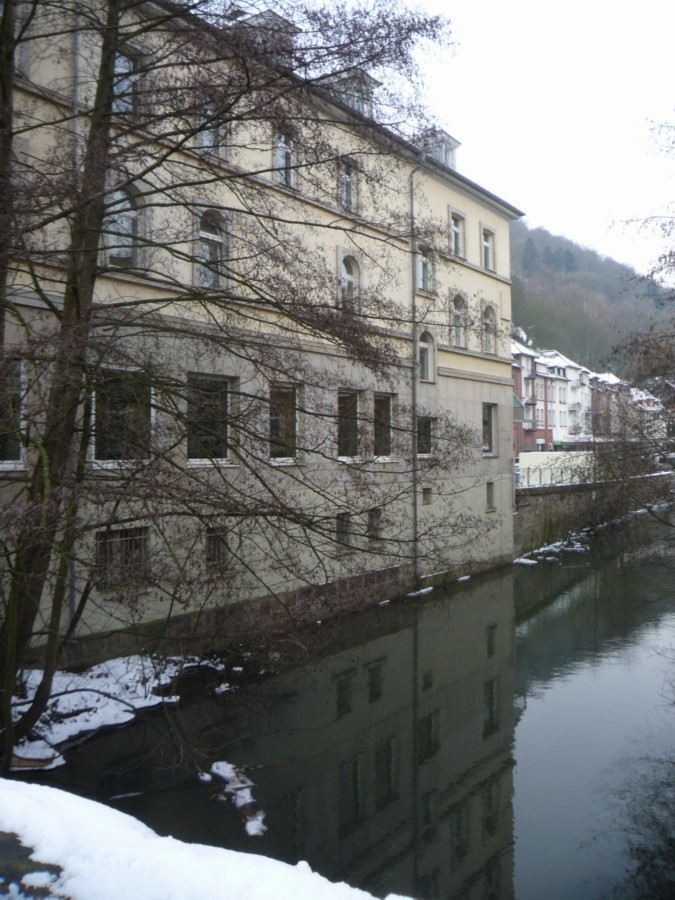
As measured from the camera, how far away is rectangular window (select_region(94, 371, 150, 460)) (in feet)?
22.1

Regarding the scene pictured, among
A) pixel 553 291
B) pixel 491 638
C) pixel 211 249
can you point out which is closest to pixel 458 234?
pixel 491 638

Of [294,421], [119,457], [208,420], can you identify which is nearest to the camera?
[119,457]

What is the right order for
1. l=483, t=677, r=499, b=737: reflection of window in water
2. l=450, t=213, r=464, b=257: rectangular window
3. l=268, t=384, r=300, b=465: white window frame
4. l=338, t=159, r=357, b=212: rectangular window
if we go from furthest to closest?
l=450, t=213, r=464, b=257: rectangular window → l=483, t=677, r=499, b=737: reflection of window in water → l=338, t=159, r=357, b=212: rectangular window → l=268, t=384, r=300, b=465: white window frame

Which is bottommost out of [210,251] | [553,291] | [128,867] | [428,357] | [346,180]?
[128,867]

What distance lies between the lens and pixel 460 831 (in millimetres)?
8008

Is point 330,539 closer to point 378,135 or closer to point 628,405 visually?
point 378,135

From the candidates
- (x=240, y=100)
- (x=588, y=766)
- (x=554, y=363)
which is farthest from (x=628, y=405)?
(x=554, y=363)

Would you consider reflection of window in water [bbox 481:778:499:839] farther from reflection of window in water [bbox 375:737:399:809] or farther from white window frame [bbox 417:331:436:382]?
white window frame [bbox 417:331:436:382]

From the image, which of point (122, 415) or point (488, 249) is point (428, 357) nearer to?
point (488, 249)

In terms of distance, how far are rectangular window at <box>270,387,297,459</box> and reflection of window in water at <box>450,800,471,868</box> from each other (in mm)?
4048

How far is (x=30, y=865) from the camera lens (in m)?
2.45

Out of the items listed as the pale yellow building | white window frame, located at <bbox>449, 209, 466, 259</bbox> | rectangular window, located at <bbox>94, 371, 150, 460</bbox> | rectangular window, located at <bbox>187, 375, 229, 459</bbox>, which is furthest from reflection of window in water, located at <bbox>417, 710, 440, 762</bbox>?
white window frame, located at <bbox>449, 209, 466, 259</bbox>

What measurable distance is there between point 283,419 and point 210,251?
285cm

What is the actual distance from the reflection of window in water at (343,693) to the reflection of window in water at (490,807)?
240cm
